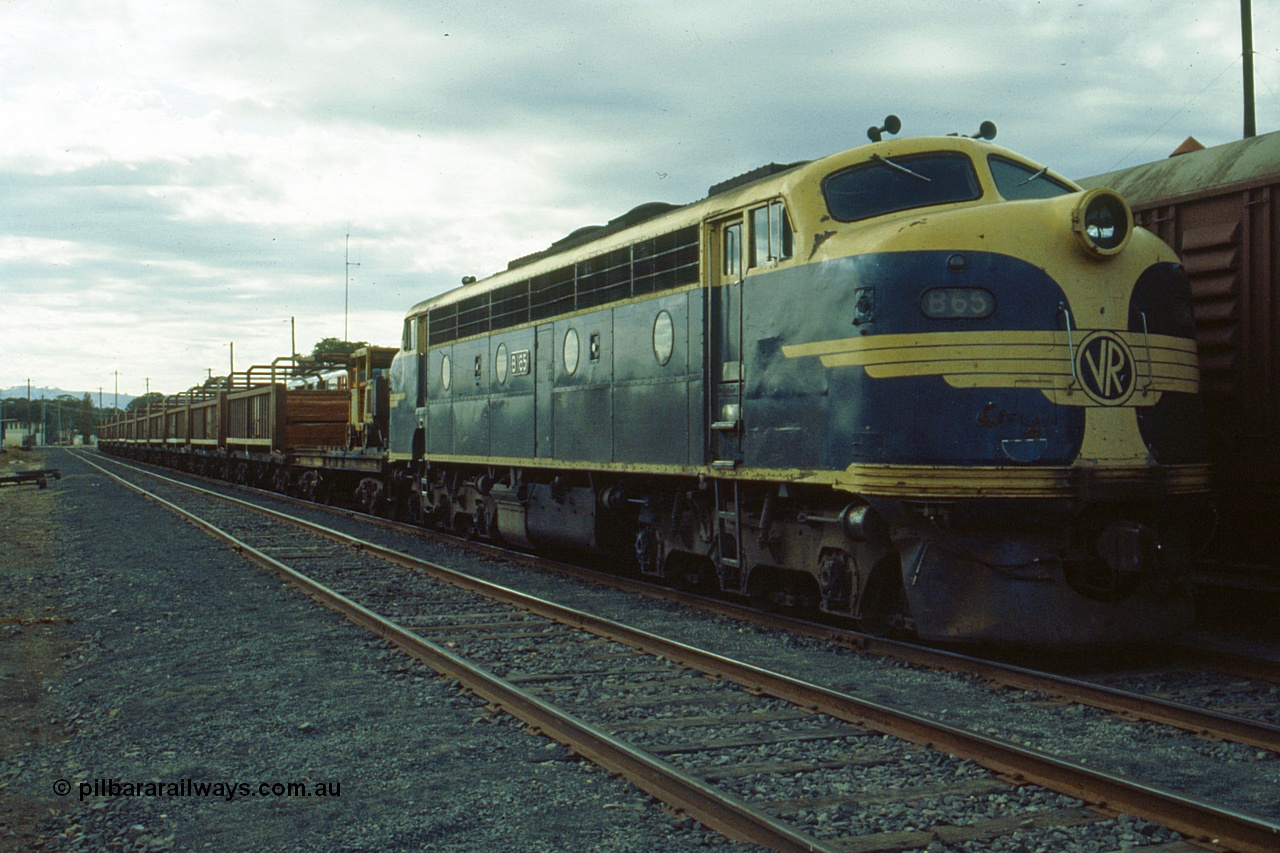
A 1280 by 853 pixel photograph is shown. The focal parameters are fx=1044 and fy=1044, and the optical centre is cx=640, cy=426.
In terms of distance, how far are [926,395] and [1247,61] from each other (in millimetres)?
12288

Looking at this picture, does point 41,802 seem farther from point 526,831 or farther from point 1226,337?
point 1226,337

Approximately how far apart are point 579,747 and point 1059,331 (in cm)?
385

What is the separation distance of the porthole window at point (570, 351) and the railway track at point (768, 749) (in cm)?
312

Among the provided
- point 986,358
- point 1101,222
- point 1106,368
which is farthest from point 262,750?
point 1101,222

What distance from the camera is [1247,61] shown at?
49.8ft

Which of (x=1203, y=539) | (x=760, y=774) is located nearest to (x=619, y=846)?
(x=760, y=774)

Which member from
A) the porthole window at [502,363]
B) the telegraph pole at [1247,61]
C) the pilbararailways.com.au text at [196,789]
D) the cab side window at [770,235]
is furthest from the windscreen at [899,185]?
the telegraph pole at [1247,61]

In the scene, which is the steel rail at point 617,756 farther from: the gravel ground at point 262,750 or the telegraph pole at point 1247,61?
the telegraph pole at point 1247,61

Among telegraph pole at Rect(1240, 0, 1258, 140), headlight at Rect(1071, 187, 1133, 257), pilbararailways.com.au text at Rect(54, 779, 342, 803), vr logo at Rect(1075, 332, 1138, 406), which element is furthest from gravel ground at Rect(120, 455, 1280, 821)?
telegraph pole at Rect(1240, 0, 1258, 140)

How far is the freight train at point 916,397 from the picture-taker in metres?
6.42

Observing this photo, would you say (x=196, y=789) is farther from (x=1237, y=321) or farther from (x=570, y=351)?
(x=1237, y=321)

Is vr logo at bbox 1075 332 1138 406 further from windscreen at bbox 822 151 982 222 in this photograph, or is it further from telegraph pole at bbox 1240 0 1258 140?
telegraph pole at bbox 1240 0 1258 140

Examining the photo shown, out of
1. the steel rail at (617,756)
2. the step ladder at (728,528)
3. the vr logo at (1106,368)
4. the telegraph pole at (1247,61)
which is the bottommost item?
the steel rail at (617,756)

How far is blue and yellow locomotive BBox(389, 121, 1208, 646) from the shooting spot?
641cm
